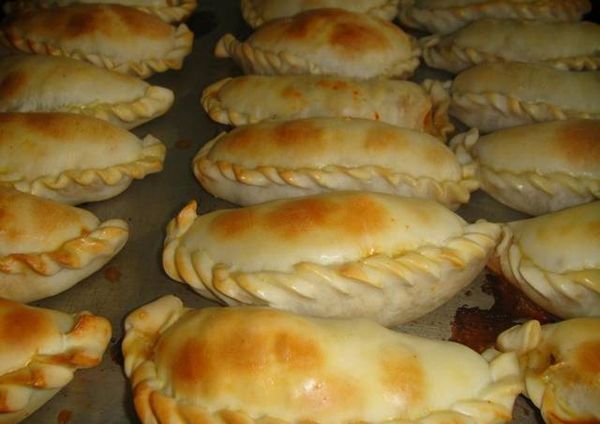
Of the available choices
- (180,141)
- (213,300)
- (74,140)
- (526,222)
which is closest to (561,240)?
(526,222)

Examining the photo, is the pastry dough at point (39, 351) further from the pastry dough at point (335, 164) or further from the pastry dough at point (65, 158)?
the pastry dough at point (335, 164)

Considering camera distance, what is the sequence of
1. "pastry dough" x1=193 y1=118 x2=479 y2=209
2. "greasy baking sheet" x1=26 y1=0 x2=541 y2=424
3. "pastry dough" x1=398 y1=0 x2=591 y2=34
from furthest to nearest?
1. "pastry dough" x1=398 y1=0 x2=591 y2=34
2. "pastry dough" x1=193 y1=118 x2=479 y2=209
3. "greasy baking sheet" x1=26 y1=0 x2=541 y2=424

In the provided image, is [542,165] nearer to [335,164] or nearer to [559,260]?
[559,260]

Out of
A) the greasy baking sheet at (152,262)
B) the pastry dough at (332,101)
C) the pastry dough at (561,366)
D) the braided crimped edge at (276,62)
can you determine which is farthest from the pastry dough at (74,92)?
the pastry dough at (561,366)

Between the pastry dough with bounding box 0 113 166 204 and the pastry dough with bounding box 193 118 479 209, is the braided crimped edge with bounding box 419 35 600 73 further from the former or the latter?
the pastry dough with bounding box 0 113 166 204

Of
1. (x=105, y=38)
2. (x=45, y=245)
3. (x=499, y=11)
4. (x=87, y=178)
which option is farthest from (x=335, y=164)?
(x=499, y=11)

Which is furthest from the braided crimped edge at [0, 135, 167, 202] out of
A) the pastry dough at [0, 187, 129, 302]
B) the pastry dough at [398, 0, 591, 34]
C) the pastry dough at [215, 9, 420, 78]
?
the pastry dough at [398, 0, 591, 34]
